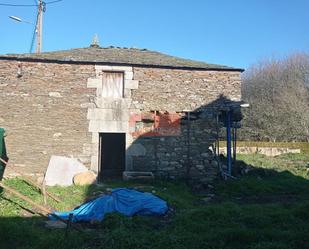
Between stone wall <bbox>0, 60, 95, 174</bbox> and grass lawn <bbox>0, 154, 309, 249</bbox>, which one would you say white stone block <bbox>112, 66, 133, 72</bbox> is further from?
grass lawn <bbox>0, 154, 309, 249</bbox>

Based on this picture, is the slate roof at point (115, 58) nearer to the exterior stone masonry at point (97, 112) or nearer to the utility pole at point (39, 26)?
the exterior stone masonry at point (97, 112)

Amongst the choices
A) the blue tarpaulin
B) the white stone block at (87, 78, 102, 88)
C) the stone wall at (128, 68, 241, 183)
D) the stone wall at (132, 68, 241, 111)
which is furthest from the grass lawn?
the white stone block at (87, 78, 102, 88)

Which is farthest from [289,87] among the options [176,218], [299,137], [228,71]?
[176,218]

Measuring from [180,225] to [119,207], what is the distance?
158cm

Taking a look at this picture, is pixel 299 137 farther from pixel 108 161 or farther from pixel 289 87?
pixel 108 161

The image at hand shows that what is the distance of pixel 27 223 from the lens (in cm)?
768

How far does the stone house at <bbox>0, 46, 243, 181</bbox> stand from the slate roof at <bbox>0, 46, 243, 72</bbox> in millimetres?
36

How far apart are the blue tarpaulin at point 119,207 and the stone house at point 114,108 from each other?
3902 millimetres

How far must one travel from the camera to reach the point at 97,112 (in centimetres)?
1282

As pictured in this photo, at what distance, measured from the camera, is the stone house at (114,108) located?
12586 mm

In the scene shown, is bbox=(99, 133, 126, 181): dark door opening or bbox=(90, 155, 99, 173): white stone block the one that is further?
bbox=(99, 133, 126, 181): dark door opening

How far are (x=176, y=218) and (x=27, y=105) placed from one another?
707 centimetres

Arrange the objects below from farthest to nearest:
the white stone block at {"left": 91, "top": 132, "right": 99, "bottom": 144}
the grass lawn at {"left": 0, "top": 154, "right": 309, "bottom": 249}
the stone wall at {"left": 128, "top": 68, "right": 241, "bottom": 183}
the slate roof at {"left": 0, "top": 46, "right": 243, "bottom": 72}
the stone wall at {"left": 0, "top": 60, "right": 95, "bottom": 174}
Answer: the stone wall at {"left": 128, "top": 68, "right": 241, "bottom": 183}
the slate roof at {"left": 0, "top": 46, "right": 243, "bottom": 72}
the white stone block at {"left": 91, "top": 132, "right": 99, "bottom": 144}
the stone wall at {"left": 0, "top": 60, "right": 95, "bottom": 174}
the grass lawn at {"left": 0, "top": 154, "right": 309, "bottom": 249}

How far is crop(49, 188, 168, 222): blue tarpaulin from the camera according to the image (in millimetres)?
8078
